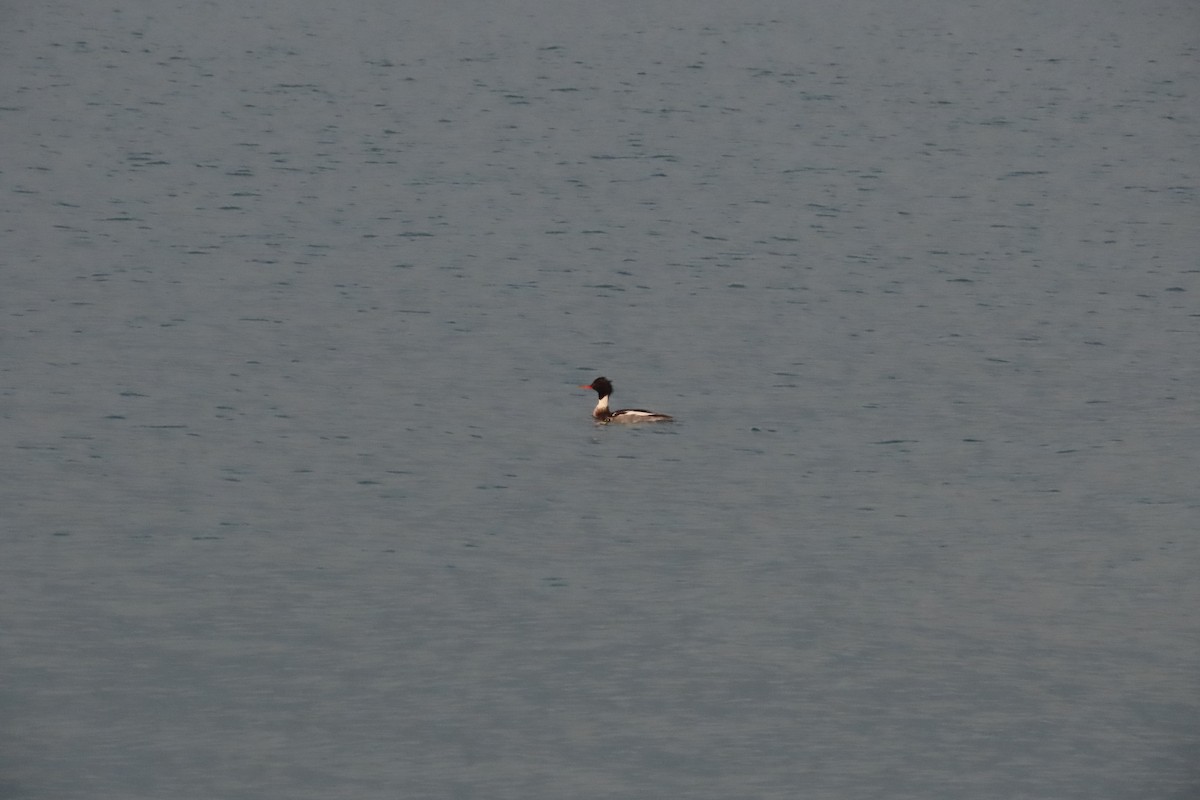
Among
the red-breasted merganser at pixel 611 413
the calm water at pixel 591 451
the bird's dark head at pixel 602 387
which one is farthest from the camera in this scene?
the bird's dark head at pixel 602 387

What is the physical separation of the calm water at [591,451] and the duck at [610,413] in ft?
0.77

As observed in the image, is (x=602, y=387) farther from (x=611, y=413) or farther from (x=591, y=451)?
(x=591, y=451)

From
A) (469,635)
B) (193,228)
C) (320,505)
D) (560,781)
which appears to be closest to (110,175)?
(193,228)

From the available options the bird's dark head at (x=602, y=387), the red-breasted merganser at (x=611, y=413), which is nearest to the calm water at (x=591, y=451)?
the red-breasted merganser at (x=611, y=413)

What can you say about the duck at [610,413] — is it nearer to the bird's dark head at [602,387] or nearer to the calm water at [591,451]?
the bird's dark head at [602,387]

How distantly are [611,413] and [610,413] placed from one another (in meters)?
0.02

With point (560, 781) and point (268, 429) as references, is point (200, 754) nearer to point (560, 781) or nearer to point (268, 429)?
point (560, 781)

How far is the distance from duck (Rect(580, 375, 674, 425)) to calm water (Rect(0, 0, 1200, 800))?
234mm

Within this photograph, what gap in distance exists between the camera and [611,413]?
28781mm

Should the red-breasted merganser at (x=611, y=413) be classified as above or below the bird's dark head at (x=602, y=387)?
below

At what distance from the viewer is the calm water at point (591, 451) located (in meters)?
17.5

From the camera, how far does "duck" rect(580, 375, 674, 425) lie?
1120 inches

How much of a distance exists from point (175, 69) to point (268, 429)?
131 feet

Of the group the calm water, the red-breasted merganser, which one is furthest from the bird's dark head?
the calm water
